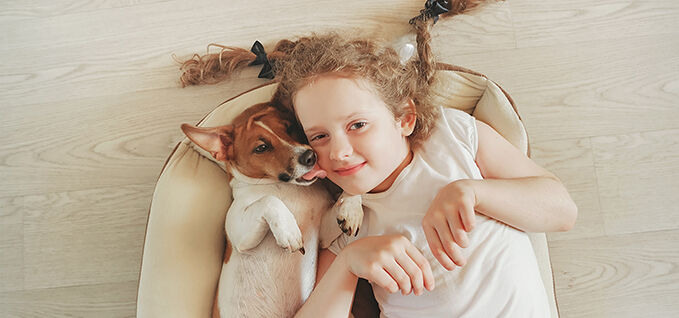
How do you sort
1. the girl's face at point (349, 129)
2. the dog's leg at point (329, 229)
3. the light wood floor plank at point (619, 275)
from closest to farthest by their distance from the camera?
1. the girl's face at point (349, 129)
2. the dog's leg at point (329, 229)
3. the light wood floor plank at point (619, 275)

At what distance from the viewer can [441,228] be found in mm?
1241

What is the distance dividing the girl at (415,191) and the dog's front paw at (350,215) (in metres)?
0.05

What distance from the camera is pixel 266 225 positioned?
1.43m

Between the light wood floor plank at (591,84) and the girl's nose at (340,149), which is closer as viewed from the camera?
the girl's nose at (340,149)

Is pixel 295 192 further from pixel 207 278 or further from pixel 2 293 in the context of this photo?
pixel 2 293

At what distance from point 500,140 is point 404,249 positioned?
474 millimetres

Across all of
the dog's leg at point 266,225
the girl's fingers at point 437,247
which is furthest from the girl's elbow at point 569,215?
the dog's leg at point 266,225

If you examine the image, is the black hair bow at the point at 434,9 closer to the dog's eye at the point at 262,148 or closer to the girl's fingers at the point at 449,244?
the dog's eye at the point at 262,148

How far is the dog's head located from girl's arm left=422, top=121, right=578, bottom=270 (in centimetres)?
36

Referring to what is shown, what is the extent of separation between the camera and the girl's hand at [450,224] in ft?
3.99

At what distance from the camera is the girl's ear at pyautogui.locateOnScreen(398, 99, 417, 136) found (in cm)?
145

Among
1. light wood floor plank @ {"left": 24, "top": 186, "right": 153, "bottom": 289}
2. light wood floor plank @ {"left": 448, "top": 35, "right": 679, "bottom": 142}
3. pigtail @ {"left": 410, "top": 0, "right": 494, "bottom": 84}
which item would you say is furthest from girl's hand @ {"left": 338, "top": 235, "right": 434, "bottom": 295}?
light wood floor plank @ {"left": 24, "top": 186, "right": 153, "bottom": 289}

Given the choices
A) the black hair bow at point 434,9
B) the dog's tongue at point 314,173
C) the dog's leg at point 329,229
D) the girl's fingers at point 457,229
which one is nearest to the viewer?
the girl's fingers at point 457,229

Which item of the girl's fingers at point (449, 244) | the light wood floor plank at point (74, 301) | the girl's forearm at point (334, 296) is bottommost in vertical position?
the light wood floor plank at point (74, 301)
